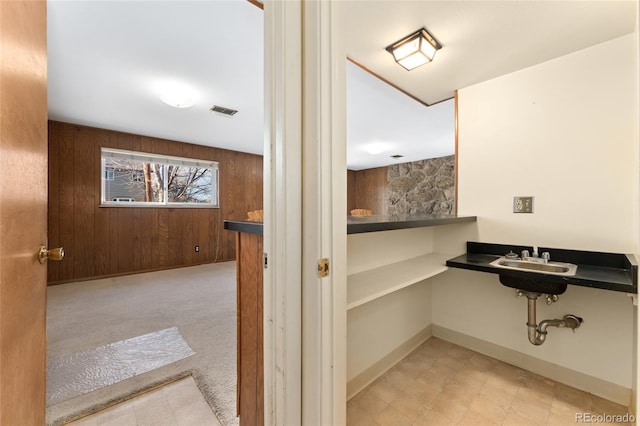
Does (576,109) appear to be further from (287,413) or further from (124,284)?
(124,284)

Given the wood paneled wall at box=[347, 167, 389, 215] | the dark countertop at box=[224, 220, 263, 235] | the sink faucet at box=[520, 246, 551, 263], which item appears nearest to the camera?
the dark countertop at box=[224, 220, 263, 235]

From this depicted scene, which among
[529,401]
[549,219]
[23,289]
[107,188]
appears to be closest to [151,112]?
[107,188]

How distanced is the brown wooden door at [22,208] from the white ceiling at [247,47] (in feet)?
3.68

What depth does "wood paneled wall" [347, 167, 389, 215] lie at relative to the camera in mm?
7604

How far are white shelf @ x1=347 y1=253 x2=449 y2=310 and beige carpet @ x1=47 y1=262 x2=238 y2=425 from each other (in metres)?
0.97

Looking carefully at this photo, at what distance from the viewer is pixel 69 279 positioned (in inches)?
150

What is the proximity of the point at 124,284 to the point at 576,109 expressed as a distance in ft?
17.5

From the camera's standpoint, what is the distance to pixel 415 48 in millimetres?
1588

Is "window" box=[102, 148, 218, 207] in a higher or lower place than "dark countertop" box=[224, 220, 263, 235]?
higher

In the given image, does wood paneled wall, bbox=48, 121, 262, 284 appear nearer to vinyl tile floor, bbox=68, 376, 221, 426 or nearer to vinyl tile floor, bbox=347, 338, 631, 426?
vinyl tile floor, bbox=68, 376, 221, 426

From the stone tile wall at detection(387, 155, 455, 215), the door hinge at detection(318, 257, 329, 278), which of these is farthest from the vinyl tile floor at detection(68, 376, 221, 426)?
the stone tile wall at detection(387, 155, 455, 215)

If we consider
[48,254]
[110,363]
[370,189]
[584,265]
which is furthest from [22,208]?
[370,189]

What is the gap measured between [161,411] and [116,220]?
391 cm

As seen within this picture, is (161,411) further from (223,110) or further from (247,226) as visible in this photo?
(223,110)
